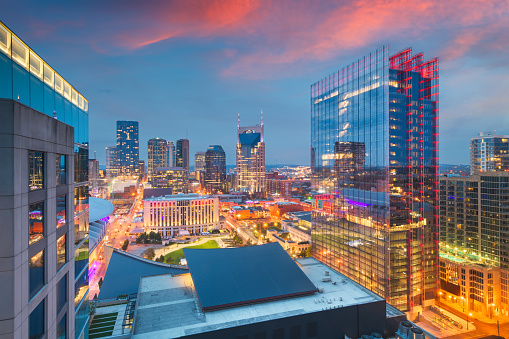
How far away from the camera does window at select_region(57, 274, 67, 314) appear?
16734 millimetres

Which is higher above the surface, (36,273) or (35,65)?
(35,65)

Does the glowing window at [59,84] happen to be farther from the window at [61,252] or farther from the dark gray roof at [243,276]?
the dark gray roof at [243,276]

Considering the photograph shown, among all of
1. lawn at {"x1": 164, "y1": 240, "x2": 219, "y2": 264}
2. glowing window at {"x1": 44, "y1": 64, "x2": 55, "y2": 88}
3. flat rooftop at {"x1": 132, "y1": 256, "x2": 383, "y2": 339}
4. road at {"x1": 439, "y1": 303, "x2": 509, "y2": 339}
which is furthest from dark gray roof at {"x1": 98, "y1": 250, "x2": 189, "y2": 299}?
road at {"x1": 439, "y1": 303, "x2": 509, "y2": 339}

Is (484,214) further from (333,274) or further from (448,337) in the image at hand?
(333,274)

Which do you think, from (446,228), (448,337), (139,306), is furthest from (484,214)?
(139,306)

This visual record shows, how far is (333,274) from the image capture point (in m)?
45.3

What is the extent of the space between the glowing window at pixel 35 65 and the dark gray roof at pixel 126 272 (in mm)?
40585

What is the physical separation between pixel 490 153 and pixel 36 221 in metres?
154

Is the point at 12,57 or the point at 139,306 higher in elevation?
the point at 12,57

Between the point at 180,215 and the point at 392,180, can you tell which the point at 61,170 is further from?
the point at 180,215

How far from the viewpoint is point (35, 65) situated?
57.2 ft

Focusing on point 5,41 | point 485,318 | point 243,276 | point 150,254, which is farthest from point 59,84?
point 485,318

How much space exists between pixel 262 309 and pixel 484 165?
449 feet

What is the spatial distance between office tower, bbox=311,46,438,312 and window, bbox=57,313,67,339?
53.1m
